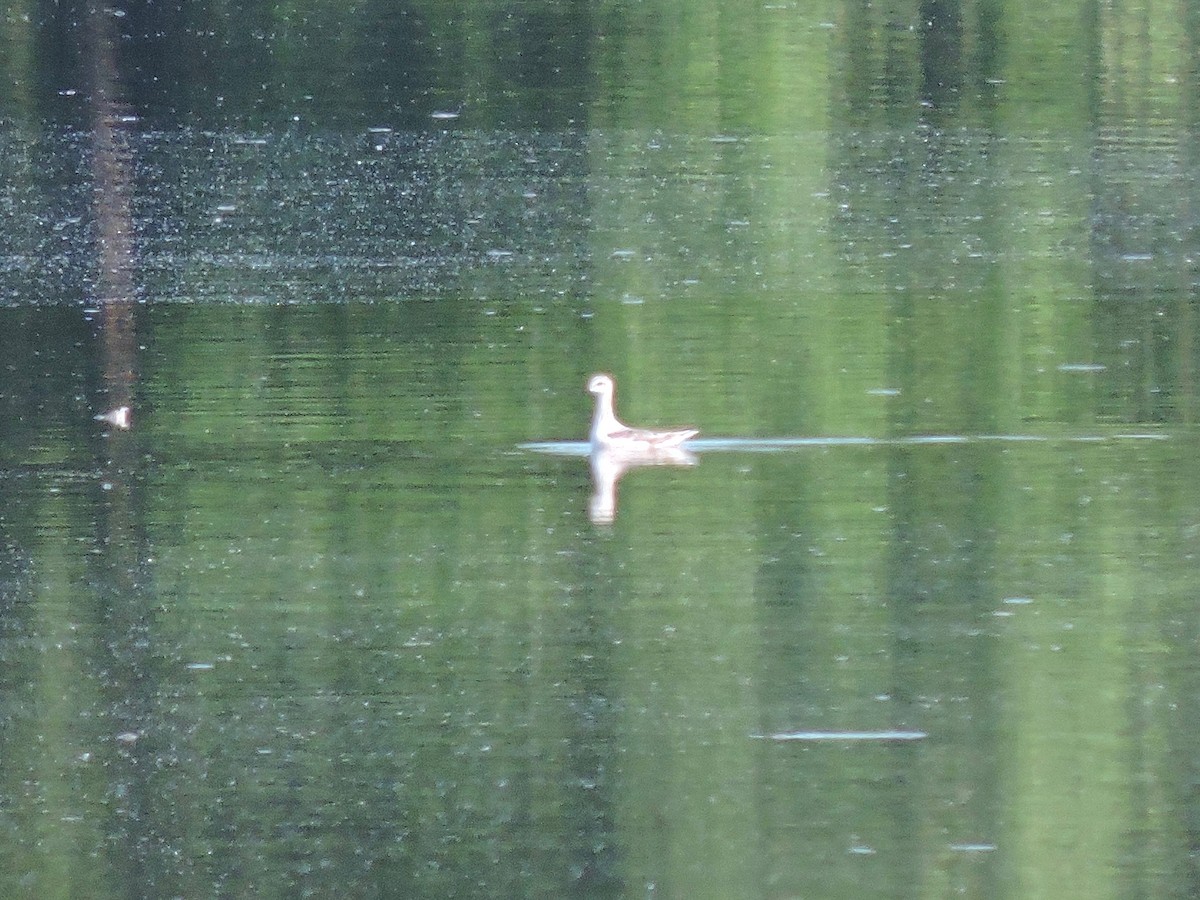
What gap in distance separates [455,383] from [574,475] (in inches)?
51.4

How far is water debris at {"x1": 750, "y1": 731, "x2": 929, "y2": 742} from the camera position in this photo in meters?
3.22

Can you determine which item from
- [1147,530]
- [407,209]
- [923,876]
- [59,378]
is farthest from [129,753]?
[407,209]

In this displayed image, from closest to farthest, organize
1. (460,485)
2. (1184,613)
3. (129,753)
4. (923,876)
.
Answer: (923,876) < (129,753) < (1184,613) < (460,485)

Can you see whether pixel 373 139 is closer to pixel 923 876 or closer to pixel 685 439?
pixel 685 439

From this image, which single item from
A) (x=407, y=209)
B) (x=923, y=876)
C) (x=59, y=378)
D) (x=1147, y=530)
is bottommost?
(x=923, y=876)

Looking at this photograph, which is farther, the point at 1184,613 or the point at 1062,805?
the point at 1184,613

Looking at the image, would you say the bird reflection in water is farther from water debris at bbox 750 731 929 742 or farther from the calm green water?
water debris at bbox 750 731 929 742

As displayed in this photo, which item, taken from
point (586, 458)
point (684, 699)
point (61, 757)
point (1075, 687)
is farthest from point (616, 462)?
point (61, 757)

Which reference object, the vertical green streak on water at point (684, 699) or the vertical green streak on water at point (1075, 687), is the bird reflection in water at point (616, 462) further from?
the vertical green streak on water at point (1075, 687)

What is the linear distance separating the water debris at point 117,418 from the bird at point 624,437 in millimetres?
1379

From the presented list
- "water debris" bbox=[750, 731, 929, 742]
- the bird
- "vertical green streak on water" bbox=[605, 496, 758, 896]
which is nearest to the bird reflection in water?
the bird

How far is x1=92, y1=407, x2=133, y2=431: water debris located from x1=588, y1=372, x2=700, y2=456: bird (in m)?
1.38

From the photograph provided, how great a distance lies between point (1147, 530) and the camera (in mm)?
4477

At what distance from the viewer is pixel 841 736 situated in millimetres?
3236
